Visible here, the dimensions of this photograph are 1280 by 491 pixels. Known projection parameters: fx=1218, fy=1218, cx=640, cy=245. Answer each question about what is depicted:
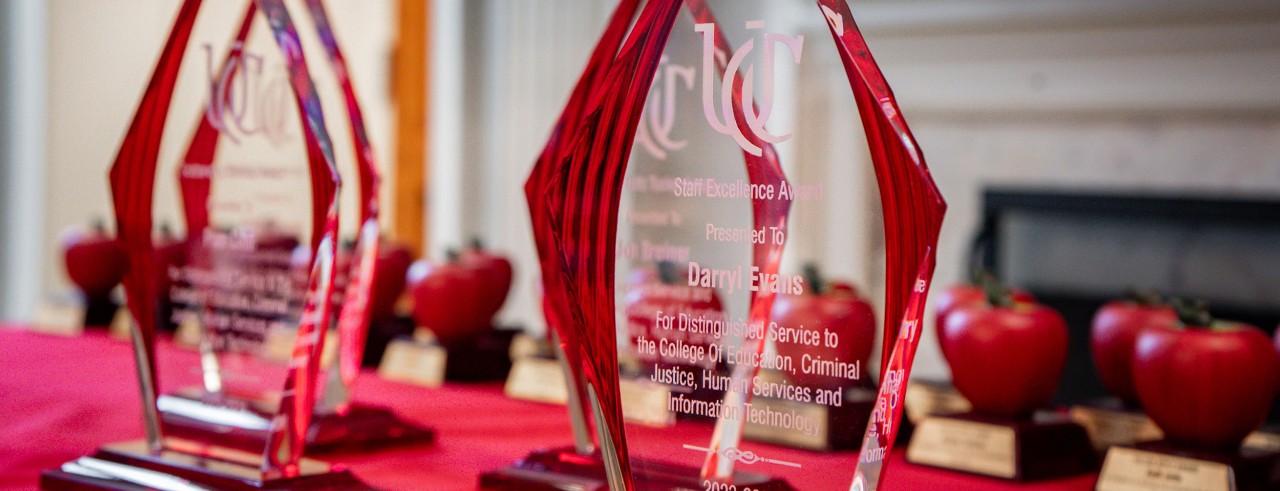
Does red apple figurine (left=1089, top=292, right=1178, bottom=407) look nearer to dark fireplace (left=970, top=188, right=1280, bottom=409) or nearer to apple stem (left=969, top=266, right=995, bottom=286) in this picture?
apple stem (left=969, top=266, right=995, bottom=286)

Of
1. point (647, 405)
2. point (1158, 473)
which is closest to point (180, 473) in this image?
point (647, 405)

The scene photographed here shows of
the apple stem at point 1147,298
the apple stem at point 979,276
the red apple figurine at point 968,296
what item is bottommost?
the red apple figurine at point 968,296

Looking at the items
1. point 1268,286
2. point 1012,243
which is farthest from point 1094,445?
point 1012,243

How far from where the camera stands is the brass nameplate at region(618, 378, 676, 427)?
71cm

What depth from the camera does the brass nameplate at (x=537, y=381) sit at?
120 cm

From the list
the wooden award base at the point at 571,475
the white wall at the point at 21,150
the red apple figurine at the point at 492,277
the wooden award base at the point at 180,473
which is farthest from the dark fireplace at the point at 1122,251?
the white wall at the point at 21,150

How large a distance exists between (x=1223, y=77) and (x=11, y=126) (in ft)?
10.1

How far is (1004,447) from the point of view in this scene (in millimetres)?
895

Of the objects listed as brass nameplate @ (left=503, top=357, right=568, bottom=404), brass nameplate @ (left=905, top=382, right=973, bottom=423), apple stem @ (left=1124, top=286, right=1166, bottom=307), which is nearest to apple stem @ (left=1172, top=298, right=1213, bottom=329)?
apple stem @ (left=1124, top=286, right=1166, bottom=307)

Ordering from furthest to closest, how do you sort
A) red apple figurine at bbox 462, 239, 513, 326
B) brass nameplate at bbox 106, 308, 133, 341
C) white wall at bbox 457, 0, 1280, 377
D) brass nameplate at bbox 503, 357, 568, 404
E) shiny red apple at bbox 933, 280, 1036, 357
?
white wall at bbox 457, 0, 1280, 377
brass nameplate at bbox 106, 308, 133, 341
red apple figurine at bbox 462, 239, 513, 326
brass nameplate at bbox 503, 357, 568, 404
shiny red apple at bbox 933, 280, 1036, 357

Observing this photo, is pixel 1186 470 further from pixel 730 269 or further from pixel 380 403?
pixel 380 403

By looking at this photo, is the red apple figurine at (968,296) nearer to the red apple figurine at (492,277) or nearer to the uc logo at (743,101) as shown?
the uc logo at (743,101)

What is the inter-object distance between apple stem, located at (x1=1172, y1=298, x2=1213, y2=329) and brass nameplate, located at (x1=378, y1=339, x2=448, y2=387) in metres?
0.73

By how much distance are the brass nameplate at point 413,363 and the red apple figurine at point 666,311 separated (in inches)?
18.4
